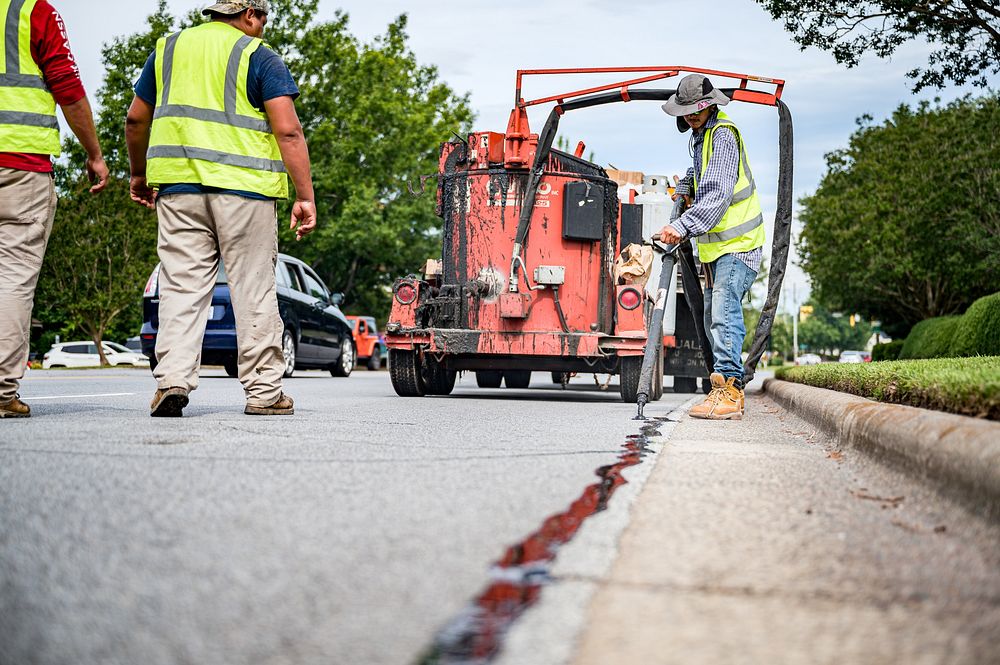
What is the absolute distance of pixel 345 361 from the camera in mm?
18000

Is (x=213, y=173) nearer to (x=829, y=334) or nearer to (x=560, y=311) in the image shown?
(x=560, y=311)

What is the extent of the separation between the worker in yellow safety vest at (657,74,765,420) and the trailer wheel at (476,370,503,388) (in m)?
7.12

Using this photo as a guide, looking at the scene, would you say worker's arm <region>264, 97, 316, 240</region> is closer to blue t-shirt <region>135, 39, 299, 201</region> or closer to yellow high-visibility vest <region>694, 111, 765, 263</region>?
blue t-shirt <region>135, 39, 299, 201</region>

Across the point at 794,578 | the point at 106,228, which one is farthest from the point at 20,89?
the point at 106,228

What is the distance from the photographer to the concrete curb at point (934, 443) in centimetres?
311

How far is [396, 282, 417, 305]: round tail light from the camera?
33.7 feet

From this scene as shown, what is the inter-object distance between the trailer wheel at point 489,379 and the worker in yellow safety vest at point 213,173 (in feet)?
26.9

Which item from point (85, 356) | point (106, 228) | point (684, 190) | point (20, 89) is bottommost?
point (85, 356)

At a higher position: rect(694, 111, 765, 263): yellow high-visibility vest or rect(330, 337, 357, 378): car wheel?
rect(694, 111, 765, 263): yellow high-visibility vest

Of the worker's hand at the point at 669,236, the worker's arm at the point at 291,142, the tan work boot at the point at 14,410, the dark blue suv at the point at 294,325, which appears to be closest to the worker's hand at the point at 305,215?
the worker's arm at the point at 291,142

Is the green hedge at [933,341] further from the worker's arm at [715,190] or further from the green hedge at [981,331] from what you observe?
the worker's arm at [715,190]

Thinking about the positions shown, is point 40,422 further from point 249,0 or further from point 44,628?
point 44,628

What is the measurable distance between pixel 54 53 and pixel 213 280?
1493mm

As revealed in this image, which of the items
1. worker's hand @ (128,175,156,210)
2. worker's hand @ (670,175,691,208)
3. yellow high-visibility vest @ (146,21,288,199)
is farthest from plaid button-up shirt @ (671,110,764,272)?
worker's hand @ (128,175,156,210)
